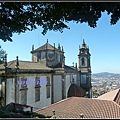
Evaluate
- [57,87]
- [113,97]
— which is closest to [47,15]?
[113,97]

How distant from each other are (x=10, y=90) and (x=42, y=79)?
2250 mm

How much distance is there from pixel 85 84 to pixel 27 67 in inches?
238

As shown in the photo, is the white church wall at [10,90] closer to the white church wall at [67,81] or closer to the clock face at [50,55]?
the white church wall at [67,81]

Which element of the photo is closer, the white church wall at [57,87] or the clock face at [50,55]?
the white church wall at [57,87]

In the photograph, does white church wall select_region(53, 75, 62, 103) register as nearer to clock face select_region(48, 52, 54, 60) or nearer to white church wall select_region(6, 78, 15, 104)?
clock face select_region(48, 52, 54, 60)

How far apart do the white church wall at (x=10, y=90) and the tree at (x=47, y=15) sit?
394 cm

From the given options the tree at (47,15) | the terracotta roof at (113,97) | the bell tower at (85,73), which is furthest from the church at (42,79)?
the terracotta roof at (113,97)

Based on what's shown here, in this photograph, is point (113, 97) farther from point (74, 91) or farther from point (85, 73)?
point (85, 73)

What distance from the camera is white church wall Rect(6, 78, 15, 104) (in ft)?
18.6

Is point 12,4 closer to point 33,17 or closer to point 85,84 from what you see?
point 33,17

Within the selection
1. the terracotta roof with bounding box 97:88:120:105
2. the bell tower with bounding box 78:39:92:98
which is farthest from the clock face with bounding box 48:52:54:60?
the terracotta roof with bounding box 97:88:120:105

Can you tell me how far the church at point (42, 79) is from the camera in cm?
568

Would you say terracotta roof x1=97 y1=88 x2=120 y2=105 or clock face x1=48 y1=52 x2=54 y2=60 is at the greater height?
clock face x1=48 y1=52 x2=54 y2=60

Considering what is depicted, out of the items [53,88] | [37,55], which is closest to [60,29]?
[53,88]
